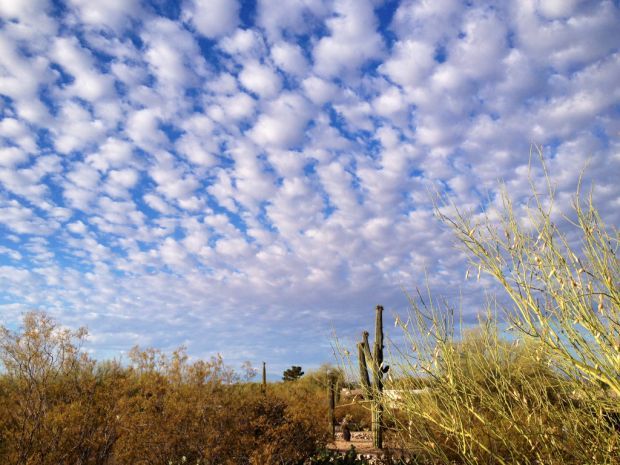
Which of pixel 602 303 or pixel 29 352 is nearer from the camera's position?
pixel 602 303

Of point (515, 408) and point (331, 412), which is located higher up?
point (515, 408)

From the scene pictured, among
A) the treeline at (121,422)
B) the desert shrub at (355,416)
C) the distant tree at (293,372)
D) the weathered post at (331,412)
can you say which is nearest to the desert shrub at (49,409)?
the treeline at (121,422)

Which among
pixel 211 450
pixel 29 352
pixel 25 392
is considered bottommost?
pixel 211 450

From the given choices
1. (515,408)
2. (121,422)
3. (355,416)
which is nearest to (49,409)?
(121,422)

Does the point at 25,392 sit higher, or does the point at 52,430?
the point at 25,392

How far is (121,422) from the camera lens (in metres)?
7.32

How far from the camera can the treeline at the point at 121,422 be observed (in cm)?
640

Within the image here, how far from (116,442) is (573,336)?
21.9 feet

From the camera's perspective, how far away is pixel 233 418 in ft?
24.9

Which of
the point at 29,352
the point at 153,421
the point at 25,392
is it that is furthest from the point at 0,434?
the point at 153,421

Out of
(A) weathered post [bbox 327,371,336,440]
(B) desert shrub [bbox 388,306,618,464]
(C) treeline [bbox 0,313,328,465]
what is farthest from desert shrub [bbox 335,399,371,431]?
(B) desert shrub [bbox 388,306,618,464]

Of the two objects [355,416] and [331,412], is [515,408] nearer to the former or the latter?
[331,412]

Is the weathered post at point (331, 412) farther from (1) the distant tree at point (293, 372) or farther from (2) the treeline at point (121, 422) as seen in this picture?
(1) the distant tree at point (293, 372)

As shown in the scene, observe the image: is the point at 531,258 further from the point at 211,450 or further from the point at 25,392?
the point at 25,392
